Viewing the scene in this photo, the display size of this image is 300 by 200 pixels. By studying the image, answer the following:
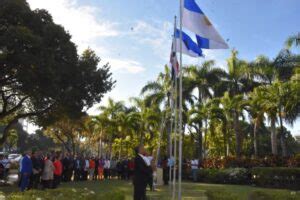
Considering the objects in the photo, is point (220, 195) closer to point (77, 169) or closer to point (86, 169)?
→ point (77, 169)

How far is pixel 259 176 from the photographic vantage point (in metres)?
24.8

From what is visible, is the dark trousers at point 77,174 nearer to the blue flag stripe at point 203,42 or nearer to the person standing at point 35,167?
the person standing at point 35,167

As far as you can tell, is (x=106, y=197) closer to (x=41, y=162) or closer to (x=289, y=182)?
(x=41, y=162)

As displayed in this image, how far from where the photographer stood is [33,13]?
24000 mm

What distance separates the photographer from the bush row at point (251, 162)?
87.0 ft

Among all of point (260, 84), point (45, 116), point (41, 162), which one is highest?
point (260, 84)

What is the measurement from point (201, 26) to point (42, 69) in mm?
12855

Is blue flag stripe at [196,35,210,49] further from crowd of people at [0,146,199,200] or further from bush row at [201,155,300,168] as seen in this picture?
bush row at [201,155,300,168]

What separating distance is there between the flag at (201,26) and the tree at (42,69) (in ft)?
39.8

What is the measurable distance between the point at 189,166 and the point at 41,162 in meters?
15.9

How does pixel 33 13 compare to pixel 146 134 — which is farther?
pixel 146 134

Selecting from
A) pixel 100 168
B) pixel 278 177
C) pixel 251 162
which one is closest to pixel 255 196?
pixel 278 177

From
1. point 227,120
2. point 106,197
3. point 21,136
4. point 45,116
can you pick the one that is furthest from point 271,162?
point 21,136

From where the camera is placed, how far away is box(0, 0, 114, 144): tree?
21672 millimetres
